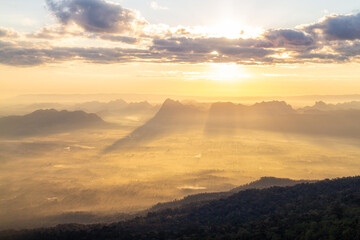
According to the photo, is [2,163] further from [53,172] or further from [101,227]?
[101,227]

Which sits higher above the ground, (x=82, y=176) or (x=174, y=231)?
(x=174, y=231)

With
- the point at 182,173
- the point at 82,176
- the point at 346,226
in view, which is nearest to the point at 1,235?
the point at 346,226

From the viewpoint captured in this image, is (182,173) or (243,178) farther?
(182,173)

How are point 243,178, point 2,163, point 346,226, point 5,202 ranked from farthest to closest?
point 2,163 → point 243,178 → point 5,202 → point 346,226

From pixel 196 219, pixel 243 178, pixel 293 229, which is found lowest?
pixel 243 178

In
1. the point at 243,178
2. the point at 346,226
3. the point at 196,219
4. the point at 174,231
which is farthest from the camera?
the point at 243,178

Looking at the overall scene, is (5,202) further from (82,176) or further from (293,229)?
(293,229)

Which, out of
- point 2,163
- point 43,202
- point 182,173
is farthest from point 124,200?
point 2,163
